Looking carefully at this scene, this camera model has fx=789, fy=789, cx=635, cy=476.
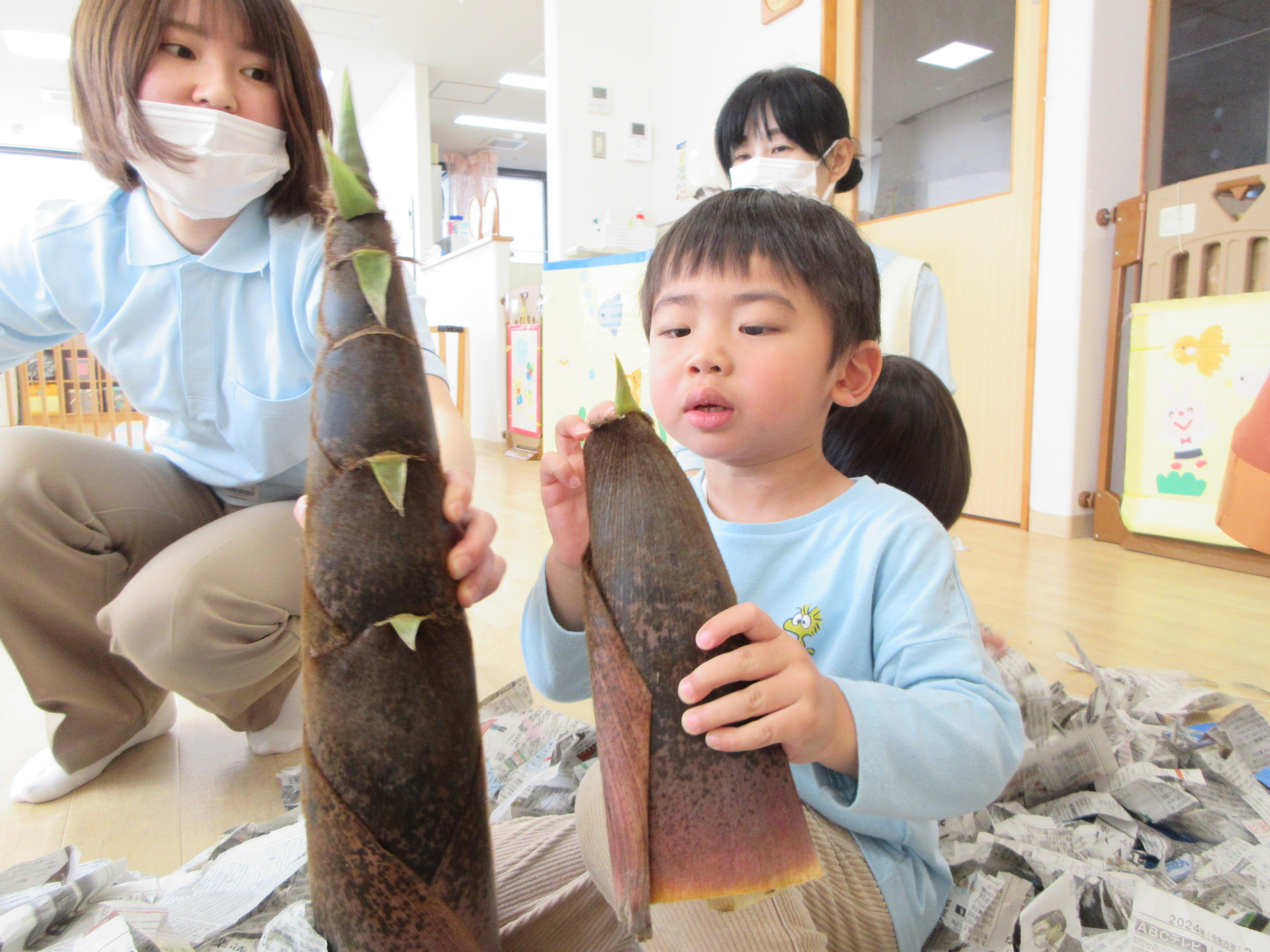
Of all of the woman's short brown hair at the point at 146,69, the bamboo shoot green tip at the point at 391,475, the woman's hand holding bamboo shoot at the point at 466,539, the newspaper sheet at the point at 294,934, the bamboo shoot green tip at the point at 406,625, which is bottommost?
the newspaper sheet at the point at 294,934

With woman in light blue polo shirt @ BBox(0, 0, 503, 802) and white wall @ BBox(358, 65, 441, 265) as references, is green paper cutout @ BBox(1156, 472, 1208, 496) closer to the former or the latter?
woman in light blue polo shirt @ BBox(0, 0, 503, 802)

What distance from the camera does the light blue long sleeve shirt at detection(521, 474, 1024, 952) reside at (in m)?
0.55

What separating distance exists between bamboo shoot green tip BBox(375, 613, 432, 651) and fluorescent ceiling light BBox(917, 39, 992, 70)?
11.6 ft

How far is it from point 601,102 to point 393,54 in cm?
374

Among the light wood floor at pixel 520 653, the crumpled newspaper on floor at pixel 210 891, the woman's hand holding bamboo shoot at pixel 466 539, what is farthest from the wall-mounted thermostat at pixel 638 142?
the woman's hand holding bamboo shoot at pixel 466 539

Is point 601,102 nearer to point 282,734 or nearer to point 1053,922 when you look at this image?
point 282,734

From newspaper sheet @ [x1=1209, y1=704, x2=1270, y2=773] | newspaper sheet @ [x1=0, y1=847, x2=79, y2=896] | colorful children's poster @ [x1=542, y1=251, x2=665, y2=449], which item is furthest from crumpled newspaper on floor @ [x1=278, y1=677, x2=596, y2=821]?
colorful children's poster @ [x1=542, y1=251, x2=665, y2=449]

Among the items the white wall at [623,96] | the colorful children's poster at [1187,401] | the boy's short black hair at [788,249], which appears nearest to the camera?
the boy's short black hair at [788,249]

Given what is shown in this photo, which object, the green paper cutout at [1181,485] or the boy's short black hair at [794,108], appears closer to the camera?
the boy's short black hair at [794,108]

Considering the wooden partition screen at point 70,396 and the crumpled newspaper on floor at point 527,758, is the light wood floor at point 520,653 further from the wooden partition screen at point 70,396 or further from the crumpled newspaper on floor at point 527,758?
the wooden partition screen at point 70,396

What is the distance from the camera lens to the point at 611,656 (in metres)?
0.42

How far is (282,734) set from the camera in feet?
4.56

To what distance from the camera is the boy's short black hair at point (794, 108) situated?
1.77 meters

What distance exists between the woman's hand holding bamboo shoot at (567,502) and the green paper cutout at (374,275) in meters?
0.15
